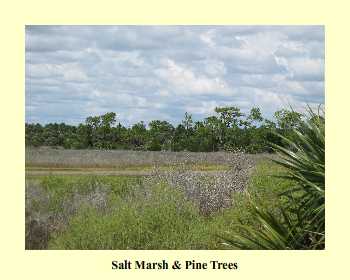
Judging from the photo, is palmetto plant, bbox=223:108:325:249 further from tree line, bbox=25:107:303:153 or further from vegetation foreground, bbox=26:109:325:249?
tree line, bbox=25:107:303:153

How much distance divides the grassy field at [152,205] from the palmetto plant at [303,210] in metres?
1.00

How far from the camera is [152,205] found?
10859 mm

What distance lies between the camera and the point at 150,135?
2930cm

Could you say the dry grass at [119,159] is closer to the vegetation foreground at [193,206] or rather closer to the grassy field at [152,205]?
the grassy field at [152,205]

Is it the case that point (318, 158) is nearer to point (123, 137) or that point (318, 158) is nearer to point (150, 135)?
point (150, 135)

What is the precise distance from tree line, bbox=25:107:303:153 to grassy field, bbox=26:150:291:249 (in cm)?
409

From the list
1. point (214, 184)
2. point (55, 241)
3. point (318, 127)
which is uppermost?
point (318, 127)

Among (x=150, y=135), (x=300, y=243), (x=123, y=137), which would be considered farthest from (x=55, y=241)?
(x=123, y=137)

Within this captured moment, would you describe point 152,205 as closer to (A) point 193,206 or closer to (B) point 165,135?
(A) point 193,206

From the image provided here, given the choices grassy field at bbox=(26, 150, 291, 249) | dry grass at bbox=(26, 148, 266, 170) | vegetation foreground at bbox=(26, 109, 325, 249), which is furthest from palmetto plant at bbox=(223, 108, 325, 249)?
dry grass at bbox=(26, 148, 266, 170)

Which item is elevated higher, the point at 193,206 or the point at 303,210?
the point at 303,210

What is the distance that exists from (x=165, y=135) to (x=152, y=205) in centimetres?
1820

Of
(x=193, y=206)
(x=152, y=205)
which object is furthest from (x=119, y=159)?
(x=152, y=205)
